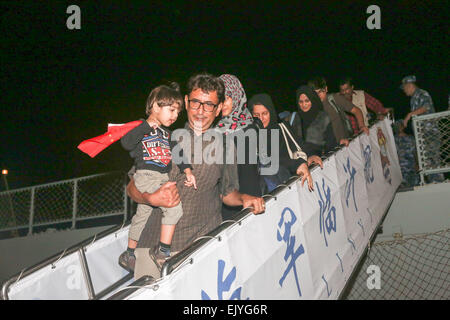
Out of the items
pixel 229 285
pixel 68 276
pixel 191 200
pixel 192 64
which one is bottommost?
pixel 68 276

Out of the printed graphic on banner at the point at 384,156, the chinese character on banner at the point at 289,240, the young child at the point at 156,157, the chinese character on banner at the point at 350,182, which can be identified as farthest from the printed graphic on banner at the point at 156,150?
the printed graphic on banner at the point at 384,156

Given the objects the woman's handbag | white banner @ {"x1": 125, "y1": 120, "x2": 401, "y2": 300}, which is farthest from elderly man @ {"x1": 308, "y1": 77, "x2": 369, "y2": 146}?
the woman's handbag

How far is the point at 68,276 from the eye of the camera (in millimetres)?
2885

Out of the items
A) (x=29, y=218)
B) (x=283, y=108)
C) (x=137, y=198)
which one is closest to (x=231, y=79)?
(x=137, y=198)

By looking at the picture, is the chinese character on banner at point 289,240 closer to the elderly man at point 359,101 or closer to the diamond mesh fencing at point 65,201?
the elderly man at point 359,101

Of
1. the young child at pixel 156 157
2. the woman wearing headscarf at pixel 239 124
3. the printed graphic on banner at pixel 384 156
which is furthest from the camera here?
the printed graphic on banner at pixel 384 156

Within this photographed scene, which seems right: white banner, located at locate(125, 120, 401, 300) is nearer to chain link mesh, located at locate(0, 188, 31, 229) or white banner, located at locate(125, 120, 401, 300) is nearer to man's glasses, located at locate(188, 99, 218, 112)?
man's glasses, located at locate(188, 99, 218, 112)

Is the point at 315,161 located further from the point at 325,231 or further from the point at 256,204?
the point at 256,204

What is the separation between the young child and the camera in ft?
7.52

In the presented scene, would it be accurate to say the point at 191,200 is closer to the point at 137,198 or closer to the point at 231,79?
the point at 137,198

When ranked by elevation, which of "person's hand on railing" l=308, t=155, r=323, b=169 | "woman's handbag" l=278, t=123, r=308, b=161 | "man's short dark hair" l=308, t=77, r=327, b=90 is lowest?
"person's hand on railing" l=308, t=155, r=323, b=169

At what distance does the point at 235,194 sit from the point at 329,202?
1.37 m

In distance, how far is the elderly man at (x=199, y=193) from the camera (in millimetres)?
2314

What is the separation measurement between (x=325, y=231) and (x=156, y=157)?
5.75 ft
